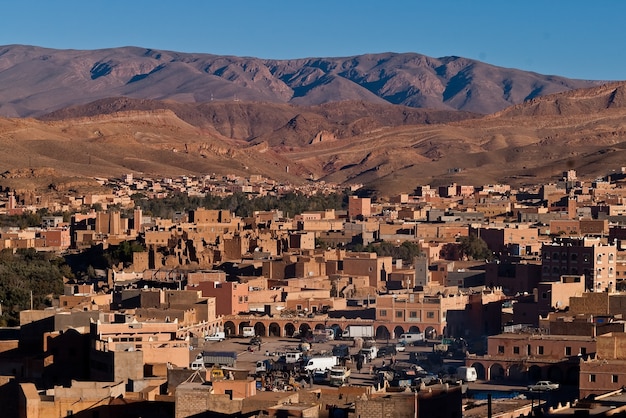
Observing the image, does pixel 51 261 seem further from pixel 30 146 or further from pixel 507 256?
pixel 30 146

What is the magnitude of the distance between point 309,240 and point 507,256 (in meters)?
12.0

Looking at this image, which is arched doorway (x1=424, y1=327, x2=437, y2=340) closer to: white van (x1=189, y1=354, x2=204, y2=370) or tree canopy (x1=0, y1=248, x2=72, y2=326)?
tree canopy (x1=0, y1=248, x2=72, y2=326)

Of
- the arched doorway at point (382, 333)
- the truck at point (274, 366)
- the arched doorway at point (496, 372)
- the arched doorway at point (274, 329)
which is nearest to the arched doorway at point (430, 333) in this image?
the arched doorway at point (382, 333)

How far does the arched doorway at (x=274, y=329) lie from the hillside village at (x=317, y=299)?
0.21ft

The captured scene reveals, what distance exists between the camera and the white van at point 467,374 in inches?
1729

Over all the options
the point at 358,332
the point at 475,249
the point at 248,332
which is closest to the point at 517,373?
the point at 358,332

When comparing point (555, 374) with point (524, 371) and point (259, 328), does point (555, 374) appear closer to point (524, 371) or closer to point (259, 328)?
point (524, 371)

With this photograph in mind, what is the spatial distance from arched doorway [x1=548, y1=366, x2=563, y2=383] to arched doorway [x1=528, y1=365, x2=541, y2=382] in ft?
1.13

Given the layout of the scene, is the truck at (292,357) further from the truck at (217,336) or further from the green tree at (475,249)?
the green tree at (475,249)

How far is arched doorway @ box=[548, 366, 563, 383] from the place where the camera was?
4353 centimetres

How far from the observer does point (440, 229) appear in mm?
91875

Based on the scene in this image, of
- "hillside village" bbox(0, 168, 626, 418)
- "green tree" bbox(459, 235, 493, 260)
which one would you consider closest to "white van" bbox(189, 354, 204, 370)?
"hillside village" bbox(0, 168, 626, 418)

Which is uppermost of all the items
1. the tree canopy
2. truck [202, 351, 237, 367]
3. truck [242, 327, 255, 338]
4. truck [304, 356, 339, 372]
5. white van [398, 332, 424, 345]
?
the tree canopy

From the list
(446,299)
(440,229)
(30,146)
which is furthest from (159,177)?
(446,299)
